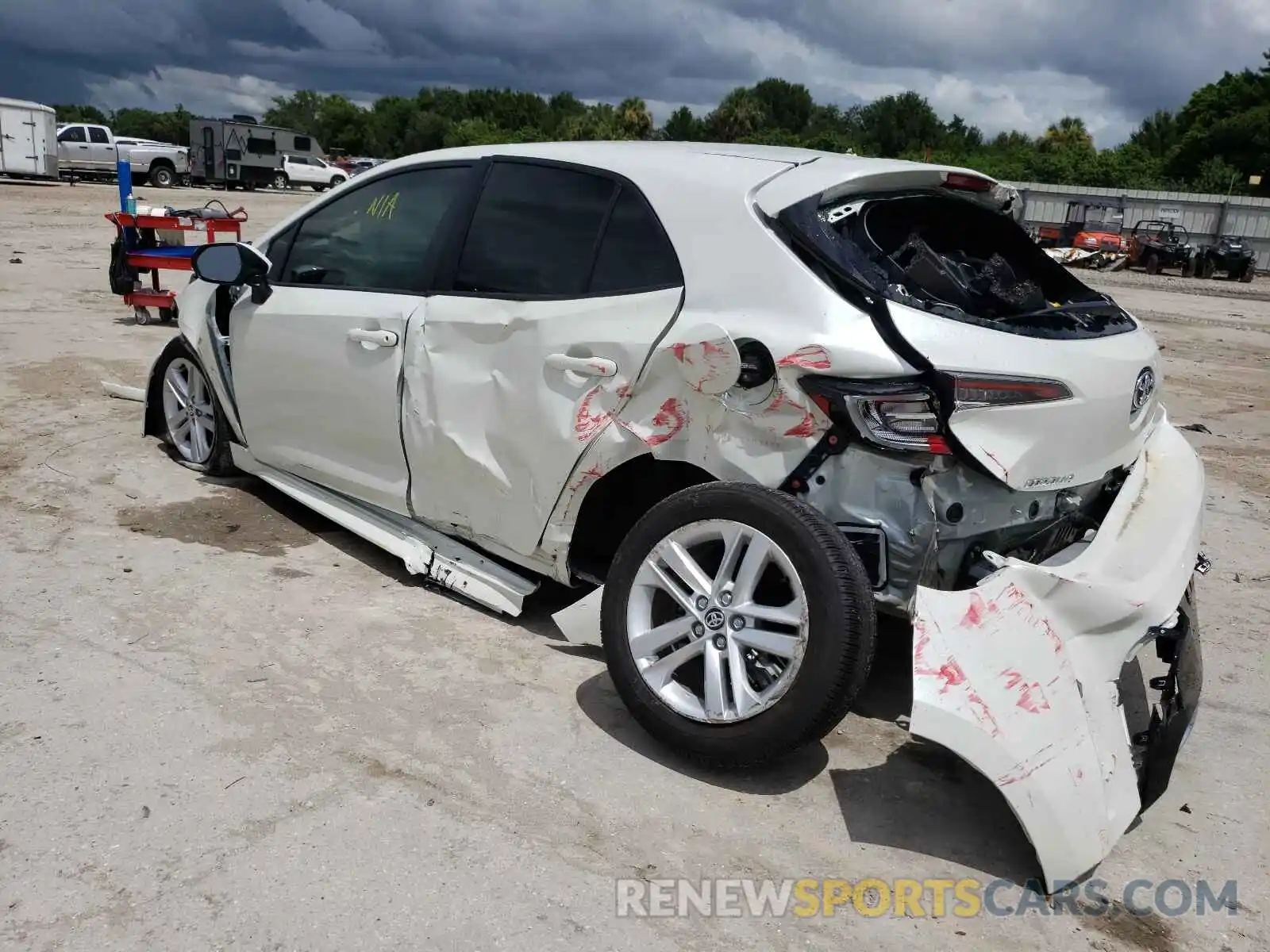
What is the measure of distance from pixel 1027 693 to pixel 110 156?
36.8m

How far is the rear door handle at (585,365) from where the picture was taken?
10.6 feet

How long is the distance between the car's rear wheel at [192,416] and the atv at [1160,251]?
28457mm

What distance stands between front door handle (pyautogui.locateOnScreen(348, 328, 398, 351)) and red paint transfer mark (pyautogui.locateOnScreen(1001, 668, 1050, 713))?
2459 millimetres

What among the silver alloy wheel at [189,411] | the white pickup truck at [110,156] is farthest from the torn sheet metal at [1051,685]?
the white pickup truck at [110,156]

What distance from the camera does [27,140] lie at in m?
28.7

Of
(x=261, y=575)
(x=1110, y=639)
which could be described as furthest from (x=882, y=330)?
(x=261, y=575)

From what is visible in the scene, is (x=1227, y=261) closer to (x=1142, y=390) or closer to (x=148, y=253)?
(x=148, y=253)

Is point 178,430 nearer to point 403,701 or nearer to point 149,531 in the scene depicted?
point 149,531

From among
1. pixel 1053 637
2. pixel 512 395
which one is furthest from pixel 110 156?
pixel 1053 637


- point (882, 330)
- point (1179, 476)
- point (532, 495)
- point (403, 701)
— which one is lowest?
point (403, 701)

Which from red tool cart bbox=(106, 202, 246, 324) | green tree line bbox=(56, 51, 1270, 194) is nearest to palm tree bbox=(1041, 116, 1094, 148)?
green tree line bbox=(56, 51, 1270, 194)

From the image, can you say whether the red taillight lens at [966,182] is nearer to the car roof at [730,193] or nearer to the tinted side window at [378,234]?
the car roof at [730,193]

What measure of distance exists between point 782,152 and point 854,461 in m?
1.29

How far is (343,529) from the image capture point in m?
4.79
